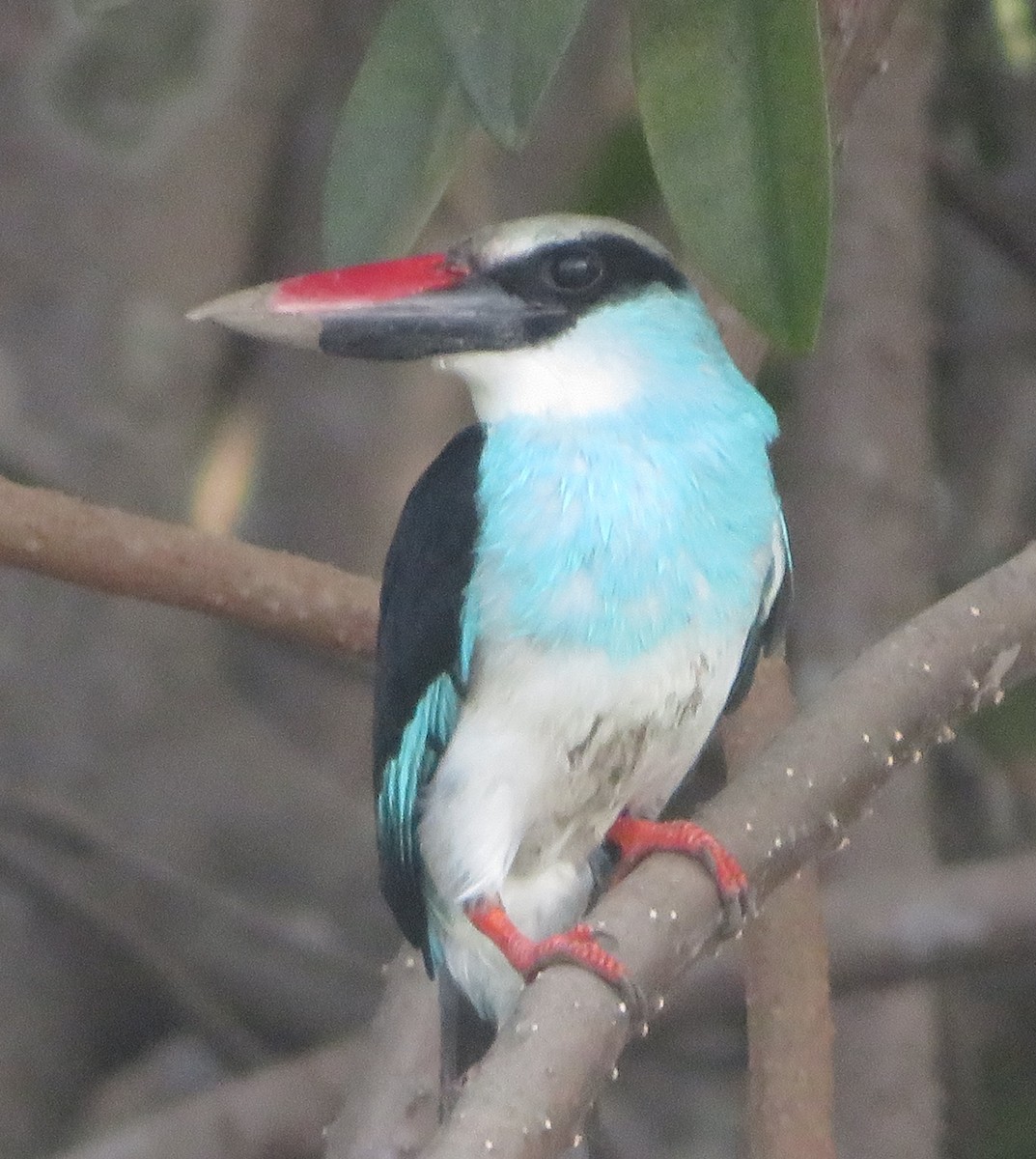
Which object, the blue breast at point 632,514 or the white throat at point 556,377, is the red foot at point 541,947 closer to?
the blue breast at point 632,514

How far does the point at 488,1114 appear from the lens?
1.11 m

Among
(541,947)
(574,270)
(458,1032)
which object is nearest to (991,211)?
(574,270)

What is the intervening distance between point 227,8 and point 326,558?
29.2 inches

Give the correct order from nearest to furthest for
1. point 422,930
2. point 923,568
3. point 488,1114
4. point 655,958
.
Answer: point 488,1114 < point 655,958 < point 422,930 < point 923,568

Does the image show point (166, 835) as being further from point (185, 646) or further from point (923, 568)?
point (923, 568)

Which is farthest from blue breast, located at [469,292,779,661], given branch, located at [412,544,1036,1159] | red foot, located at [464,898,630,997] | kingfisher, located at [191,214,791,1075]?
red foot, located at [464,898,630,997]

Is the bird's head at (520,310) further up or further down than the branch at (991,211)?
further up

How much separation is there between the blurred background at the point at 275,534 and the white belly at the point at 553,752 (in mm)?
687

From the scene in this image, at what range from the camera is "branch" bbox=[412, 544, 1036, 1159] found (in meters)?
1.16

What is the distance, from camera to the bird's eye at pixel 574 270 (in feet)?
4.93

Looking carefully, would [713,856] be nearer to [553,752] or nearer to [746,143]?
[553,752]

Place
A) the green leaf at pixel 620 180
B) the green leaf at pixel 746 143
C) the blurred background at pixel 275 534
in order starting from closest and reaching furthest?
the green leaf at pixel 746 143 < the green leaf at pixel 620 180 < the blurred background at pixel 275 534

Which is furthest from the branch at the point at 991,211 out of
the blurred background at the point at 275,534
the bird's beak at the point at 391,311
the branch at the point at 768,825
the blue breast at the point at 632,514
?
the bird's beak at the point at 391,311

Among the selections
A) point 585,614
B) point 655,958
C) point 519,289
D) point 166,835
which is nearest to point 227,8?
point 166,835
